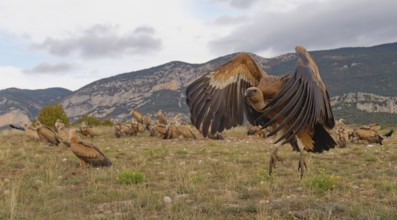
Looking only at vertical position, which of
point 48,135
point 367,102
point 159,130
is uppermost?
point 48,135

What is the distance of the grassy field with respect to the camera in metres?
6.53

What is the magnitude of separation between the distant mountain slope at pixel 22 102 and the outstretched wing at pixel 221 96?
113 m

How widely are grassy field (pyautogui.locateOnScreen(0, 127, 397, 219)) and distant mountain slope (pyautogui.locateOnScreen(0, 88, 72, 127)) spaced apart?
107760mm

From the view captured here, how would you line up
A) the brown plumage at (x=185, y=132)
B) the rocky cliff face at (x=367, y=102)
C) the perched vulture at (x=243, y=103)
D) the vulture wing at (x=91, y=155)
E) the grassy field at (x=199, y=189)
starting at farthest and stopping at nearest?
the rocky cliff face at (x=367, y=102)
the brown plumage at (x=185, y=132)
the vulture wing at (x=91, y=155)
the grassy field at (x=199, y=189)
the perched vulture at (x=243, y=103)

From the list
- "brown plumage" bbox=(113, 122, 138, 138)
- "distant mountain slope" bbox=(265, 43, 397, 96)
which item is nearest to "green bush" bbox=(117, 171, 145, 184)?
"brown plumage" bbox=(113, 122, 138, 138)

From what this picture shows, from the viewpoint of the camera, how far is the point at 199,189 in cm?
820

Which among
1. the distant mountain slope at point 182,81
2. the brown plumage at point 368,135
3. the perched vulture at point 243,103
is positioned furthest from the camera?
the distant mountain slope at point 182,81

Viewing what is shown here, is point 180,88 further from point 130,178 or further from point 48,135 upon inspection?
point 130,178

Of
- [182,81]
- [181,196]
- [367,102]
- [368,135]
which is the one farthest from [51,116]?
[182,81]

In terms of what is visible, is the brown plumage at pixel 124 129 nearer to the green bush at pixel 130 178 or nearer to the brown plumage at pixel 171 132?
the brown plumage at pixel 171 132

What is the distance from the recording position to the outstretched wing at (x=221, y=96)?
613 centimetres

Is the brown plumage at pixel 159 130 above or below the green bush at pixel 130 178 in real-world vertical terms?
above

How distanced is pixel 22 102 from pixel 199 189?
140 metres

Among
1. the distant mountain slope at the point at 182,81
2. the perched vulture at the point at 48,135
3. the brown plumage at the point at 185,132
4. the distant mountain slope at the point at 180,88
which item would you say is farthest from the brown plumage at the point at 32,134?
the distant mountain slope at the point at 180,88
